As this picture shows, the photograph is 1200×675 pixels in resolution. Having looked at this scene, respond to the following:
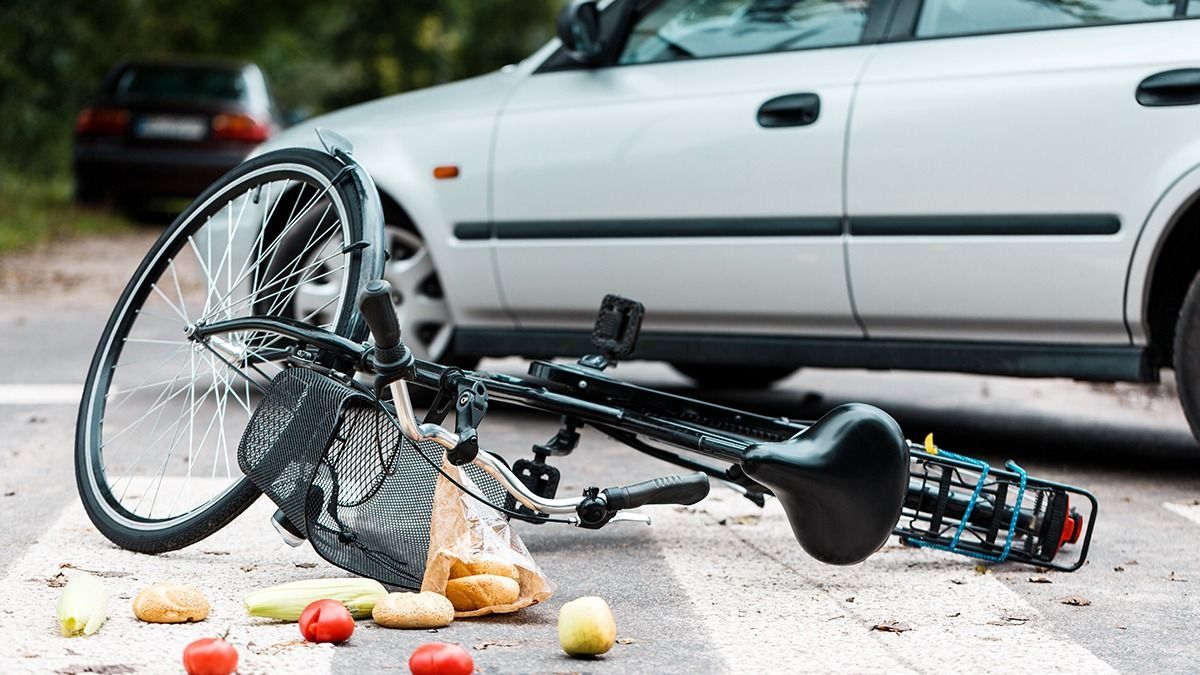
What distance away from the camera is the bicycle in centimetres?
311

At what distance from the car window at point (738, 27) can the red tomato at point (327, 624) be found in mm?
2739

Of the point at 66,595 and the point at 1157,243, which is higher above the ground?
the point at 1157,243

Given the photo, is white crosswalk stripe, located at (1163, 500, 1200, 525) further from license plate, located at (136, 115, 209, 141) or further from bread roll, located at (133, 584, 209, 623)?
license plate, located at (136, 115, 209, 141)

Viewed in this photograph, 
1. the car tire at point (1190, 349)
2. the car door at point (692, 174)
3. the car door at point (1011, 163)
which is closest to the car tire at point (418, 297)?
the car door at point (692, 174)

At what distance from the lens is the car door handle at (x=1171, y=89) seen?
14.1 ft

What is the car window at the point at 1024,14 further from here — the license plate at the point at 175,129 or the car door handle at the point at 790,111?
the license plate at the point at 175,129

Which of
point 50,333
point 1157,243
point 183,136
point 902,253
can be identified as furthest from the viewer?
point 183,136

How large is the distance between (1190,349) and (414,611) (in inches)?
95.2

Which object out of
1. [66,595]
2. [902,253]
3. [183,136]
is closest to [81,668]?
[66,595]

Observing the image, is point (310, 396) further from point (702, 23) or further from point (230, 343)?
point (702, 23)

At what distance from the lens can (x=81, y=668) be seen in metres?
2.68

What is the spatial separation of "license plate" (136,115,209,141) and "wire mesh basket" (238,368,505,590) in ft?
40.7

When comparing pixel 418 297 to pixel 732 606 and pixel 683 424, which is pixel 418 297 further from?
pixel 732 606

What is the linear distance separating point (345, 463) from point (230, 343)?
2.16 ft
